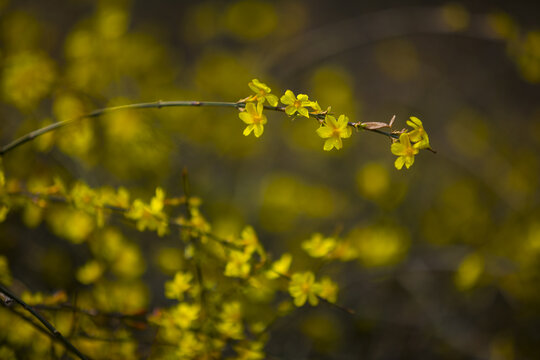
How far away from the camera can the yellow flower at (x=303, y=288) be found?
0.88 meters

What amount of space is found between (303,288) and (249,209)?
1538 mm

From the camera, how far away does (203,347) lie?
97 centimetres

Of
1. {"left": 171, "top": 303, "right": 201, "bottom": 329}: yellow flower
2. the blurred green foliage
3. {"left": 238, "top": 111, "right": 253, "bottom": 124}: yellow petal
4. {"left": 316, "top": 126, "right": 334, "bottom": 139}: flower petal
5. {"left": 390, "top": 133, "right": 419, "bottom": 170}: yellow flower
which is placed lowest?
{"left": 171, "top": 303, "right": 201, "bottom": 329}: yellow flower

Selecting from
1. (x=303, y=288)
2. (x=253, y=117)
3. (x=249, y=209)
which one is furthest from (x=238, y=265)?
(x=249, y=209)

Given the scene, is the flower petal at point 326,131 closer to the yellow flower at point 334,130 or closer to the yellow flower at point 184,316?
the yellow flower at point 334,130

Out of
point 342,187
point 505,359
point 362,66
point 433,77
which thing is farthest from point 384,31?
point 505,359

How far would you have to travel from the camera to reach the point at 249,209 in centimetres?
242

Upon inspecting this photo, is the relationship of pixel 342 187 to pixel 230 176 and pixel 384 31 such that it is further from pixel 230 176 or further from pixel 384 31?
pixel 384 31

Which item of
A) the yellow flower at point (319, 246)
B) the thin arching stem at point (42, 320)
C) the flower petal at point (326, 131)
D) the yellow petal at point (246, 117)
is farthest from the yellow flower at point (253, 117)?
the thin arching stem at point (42, 320)

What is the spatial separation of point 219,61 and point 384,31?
6.39 feet

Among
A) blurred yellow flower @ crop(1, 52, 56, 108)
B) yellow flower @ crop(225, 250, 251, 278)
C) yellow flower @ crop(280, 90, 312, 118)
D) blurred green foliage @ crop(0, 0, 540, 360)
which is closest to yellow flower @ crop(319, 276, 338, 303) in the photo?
blurred green foliage @ crop(0, 0, 540, 360)

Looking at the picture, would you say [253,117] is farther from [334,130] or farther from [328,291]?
[328,291]

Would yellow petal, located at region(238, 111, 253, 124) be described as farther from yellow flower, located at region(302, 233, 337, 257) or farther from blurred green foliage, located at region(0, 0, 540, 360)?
yellow flower, located at region(302, 233, 337, 257)

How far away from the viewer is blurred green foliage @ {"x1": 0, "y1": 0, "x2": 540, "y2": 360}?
0.99 meters
